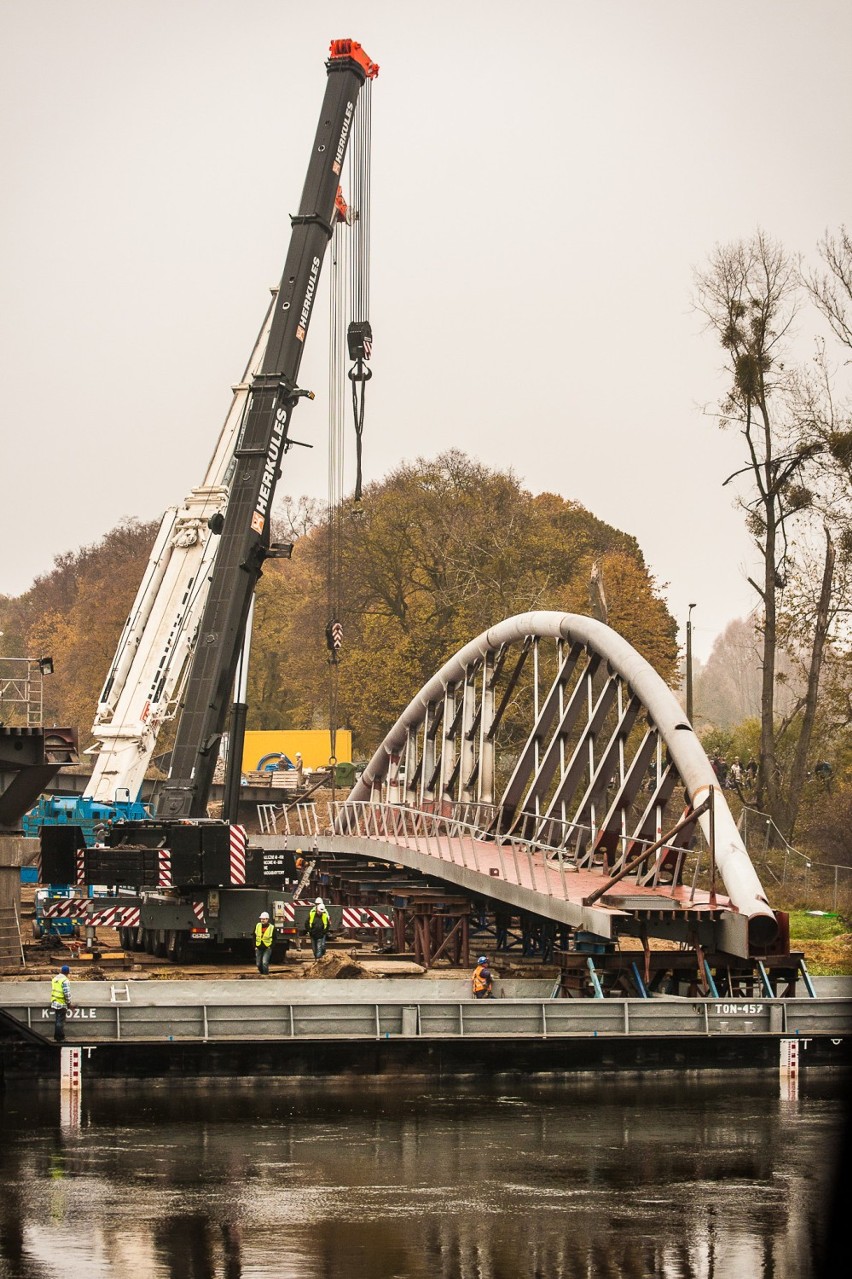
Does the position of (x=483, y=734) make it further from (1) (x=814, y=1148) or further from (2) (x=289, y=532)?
(2) (x=289, y=532)

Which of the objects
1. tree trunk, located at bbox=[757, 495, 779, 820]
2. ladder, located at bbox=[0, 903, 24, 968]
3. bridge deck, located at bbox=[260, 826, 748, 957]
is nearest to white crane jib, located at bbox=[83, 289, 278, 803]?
bridge deck, located at bbox=[260, 826, 748, 957]

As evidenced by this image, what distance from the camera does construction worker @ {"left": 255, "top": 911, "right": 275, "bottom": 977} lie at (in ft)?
112

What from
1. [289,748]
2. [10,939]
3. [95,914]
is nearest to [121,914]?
[95,914]

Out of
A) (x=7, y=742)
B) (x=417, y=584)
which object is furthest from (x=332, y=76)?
(x=417, y=584)

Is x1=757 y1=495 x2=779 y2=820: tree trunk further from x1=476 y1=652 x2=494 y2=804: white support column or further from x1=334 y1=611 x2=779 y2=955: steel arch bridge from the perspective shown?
x1=476 y1=652 x2=494 y2=804: white support column

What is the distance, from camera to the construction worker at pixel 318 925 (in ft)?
119

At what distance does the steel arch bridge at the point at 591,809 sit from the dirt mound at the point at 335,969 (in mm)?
3278

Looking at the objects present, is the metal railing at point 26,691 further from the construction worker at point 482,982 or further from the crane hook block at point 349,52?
the crane hook block at point 349,52

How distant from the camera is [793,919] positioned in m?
47.7

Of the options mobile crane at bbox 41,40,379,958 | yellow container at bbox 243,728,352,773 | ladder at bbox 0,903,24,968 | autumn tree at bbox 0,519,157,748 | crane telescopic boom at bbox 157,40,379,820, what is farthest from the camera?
autumn tree at bbox 0,519,157,748

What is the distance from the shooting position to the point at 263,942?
3397 cm

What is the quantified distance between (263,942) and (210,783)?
3.57m

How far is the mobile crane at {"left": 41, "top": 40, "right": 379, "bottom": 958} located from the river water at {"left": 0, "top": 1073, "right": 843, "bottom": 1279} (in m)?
8.34

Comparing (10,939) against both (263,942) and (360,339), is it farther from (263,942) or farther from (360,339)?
(360,339)
